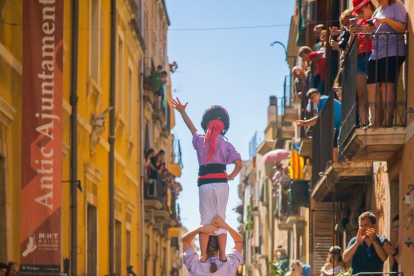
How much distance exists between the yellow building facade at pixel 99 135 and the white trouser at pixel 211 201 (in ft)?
15.2

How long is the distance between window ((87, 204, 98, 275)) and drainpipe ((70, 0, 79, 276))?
3230 mm

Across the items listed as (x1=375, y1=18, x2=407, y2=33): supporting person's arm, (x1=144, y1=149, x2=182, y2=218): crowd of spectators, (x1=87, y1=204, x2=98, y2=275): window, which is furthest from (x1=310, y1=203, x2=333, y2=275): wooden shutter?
(x1=375, y1=18, x2=407, y2=33): supporting person's arm

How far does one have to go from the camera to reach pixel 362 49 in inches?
615

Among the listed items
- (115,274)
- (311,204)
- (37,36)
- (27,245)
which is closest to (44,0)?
(37,36)

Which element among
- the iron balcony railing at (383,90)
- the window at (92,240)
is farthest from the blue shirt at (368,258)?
the window at (92,240)

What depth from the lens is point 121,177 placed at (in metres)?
29.2

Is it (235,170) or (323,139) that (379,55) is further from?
(323,139)

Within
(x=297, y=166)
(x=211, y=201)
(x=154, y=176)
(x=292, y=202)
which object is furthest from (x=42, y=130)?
(x=154, y=176)

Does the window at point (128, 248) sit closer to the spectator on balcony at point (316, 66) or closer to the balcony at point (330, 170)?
the spectator on balcony at point (316, 66)

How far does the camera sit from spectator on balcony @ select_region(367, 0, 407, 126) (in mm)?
14977

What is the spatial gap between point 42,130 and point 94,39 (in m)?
7.69

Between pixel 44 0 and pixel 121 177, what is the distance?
40.8 feet

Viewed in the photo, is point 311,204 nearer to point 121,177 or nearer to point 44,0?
point 121,177

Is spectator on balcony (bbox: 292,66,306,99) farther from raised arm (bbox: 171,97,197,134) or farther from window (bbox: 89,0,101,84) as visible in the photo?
raised arm (bbox: 171,97,197,134)
